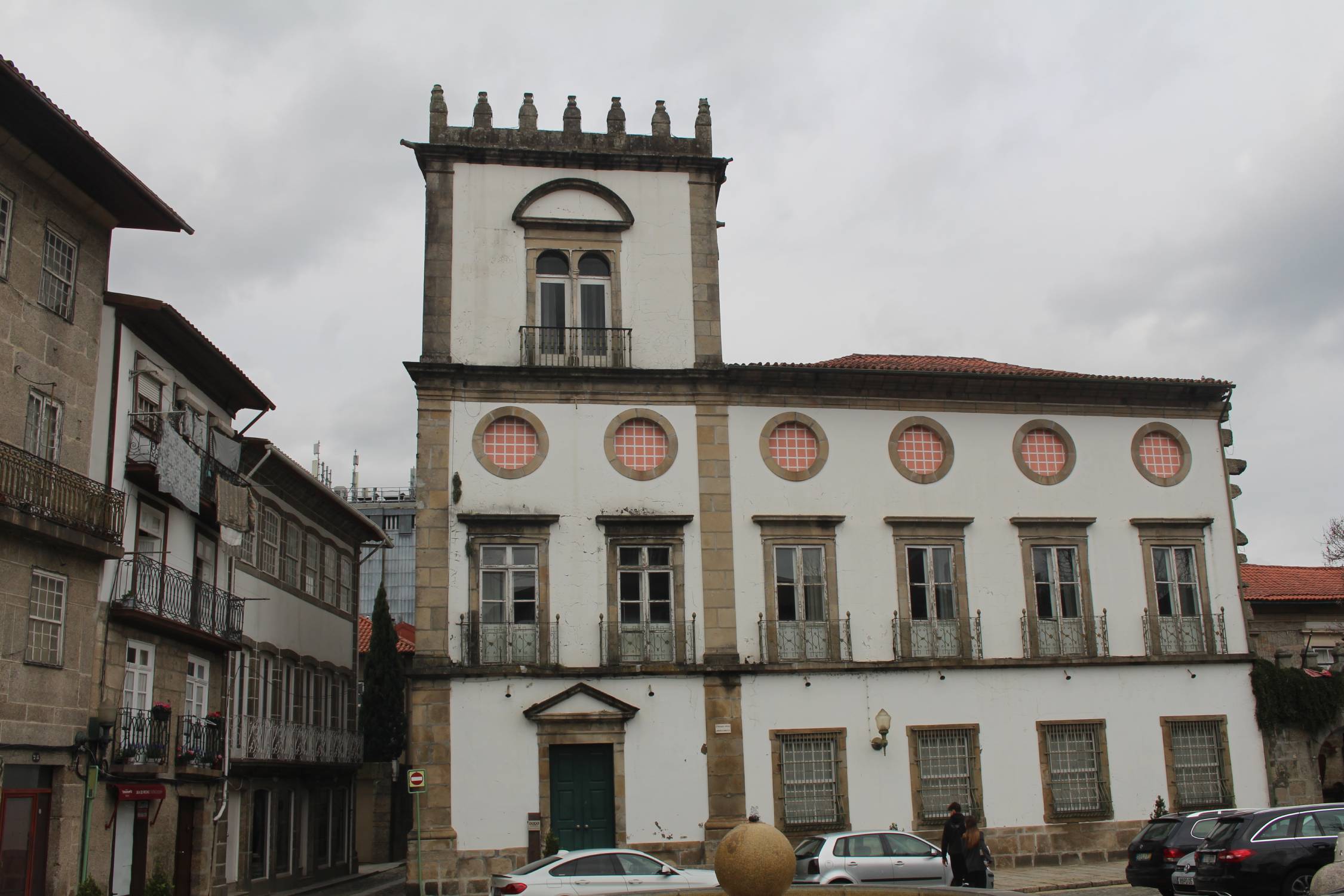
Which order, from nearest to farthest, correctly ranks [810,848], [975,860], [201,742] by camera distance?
[975,860]
[810,848]
[201,742]

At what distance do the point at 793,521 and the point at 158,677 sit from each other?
1273 centimetres

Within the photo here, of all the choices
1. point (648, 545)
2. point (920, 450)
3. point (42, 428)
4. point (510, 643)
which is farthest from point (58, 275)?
point (920, 450)

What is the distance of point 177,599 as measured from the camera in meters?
24.7

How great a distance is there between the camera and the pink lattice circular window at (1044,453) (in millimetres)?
27484

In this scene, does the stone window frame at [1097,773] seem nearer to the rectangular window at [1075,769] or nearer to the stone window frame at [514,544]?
the rectangular window at [1075,769]

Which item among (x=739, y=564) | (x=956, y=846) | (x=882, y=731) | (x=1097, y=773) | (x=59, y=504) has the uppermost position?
(x=59, y=504)

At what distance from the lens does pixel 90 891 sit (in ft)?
65.4

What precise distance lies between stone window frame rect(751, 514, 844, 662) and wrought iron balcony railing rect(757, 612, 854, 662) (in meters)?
0.01

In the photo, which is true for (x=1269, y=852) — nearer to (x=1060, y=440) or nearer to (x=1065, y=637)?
(x=1065, y=637)

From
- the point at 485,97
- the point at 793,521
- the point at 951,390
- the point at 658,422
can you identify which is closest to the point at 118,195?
the point at 485,97

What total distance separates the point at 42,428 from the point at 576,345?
10170mm

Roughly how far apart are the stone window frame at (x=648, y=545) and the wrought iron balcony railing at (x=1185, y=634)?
978 centimetres

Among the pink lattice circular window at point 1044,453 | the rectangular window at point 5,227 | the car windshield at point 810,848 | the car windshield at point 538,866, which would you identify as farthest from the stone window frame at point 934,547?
the rectangular window at point 5,227

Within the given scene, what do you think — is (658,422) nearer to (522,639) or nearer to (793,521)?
(793,521)
